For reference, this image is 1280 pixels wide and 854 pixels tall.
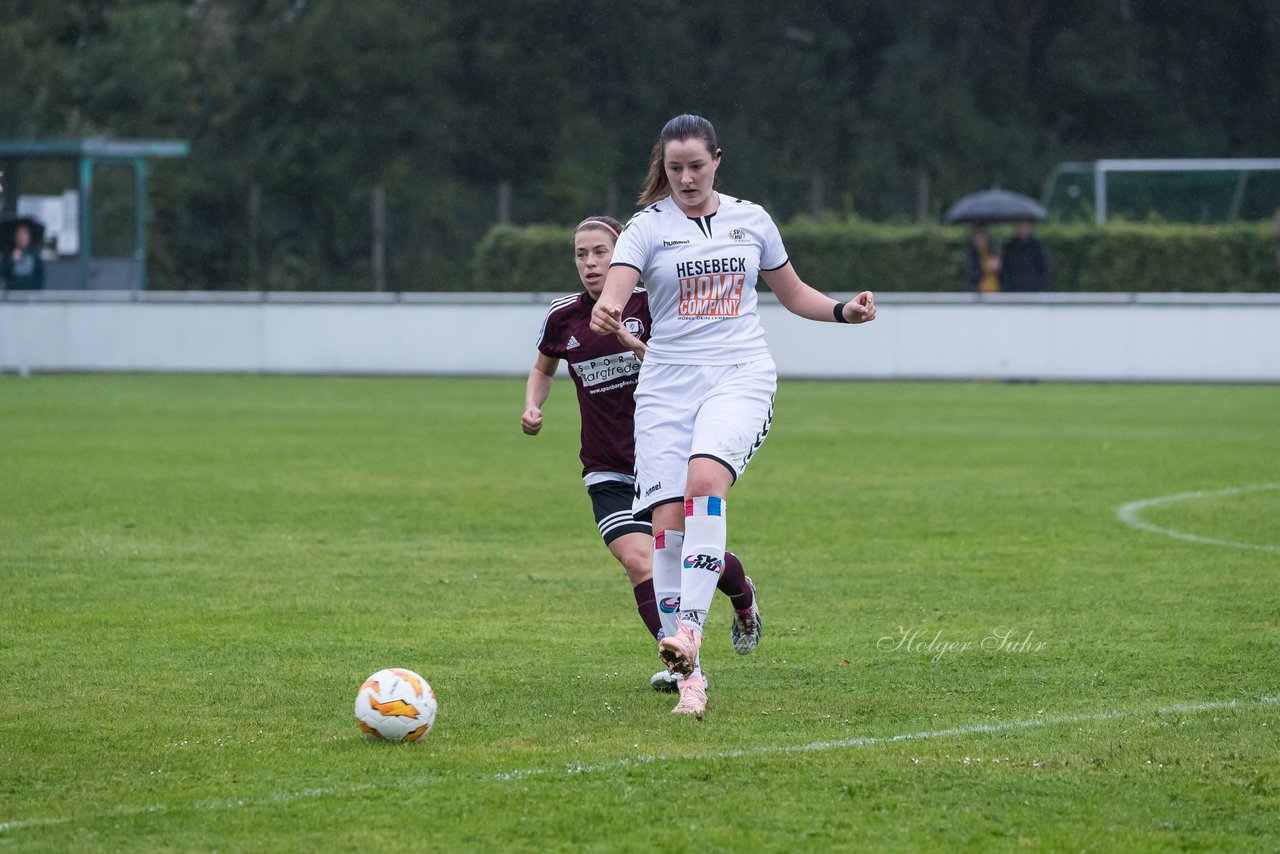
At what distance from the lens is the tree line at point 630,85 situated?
41.9 meters

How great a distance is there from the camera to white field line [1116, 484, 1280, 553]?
10.0m

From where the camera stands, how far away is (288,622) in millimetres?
7766

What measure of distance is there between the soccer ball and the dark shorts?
1.31 m

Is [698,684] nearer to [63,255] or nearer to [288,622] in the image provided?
[288,622]

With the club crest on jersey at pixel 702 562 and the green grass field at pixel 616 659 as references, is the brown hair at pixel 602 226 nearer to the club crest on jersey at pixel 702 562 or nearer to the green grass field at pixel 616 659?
the club crest on jersey at pixel 702 562

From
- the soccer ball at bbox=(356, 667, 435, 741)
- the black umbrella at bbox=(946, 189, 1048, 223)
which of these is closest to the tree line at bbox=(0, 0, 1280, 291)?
the black umbrella at bbox=(946, 189, 1048, 223)

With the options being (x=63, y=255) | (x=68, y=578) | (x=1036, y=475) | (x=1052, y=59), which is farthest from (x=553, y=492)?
(x=1052, y=59)

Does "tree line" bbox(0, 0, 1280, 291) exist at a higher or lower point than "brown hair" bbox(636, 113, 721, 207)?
higher

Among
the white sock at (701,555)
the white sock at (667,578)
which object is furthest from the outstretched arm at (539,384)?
the white sock at (701,555)

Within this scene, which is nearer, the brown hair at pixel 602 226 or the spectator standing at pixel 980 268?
the brown hair at pixel 602 226

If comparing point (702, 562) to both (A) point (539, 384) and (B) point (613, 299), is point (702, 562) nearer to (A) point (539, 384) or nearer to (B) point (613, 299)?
(B) point (613, 299)

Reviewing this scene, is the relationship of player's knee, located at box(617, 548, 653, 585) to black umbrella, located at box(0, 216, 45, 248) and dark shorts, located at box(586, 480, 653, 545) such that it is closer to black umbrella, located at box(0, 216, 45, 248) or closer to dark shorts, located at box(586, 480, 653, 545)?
dark shorts, located at box(586, 480, 653, 545)

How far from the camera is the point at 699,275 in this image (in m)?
6.17

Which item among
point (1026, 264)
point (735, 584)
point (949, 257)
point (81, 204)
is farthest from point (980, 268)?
point (735, 584)
